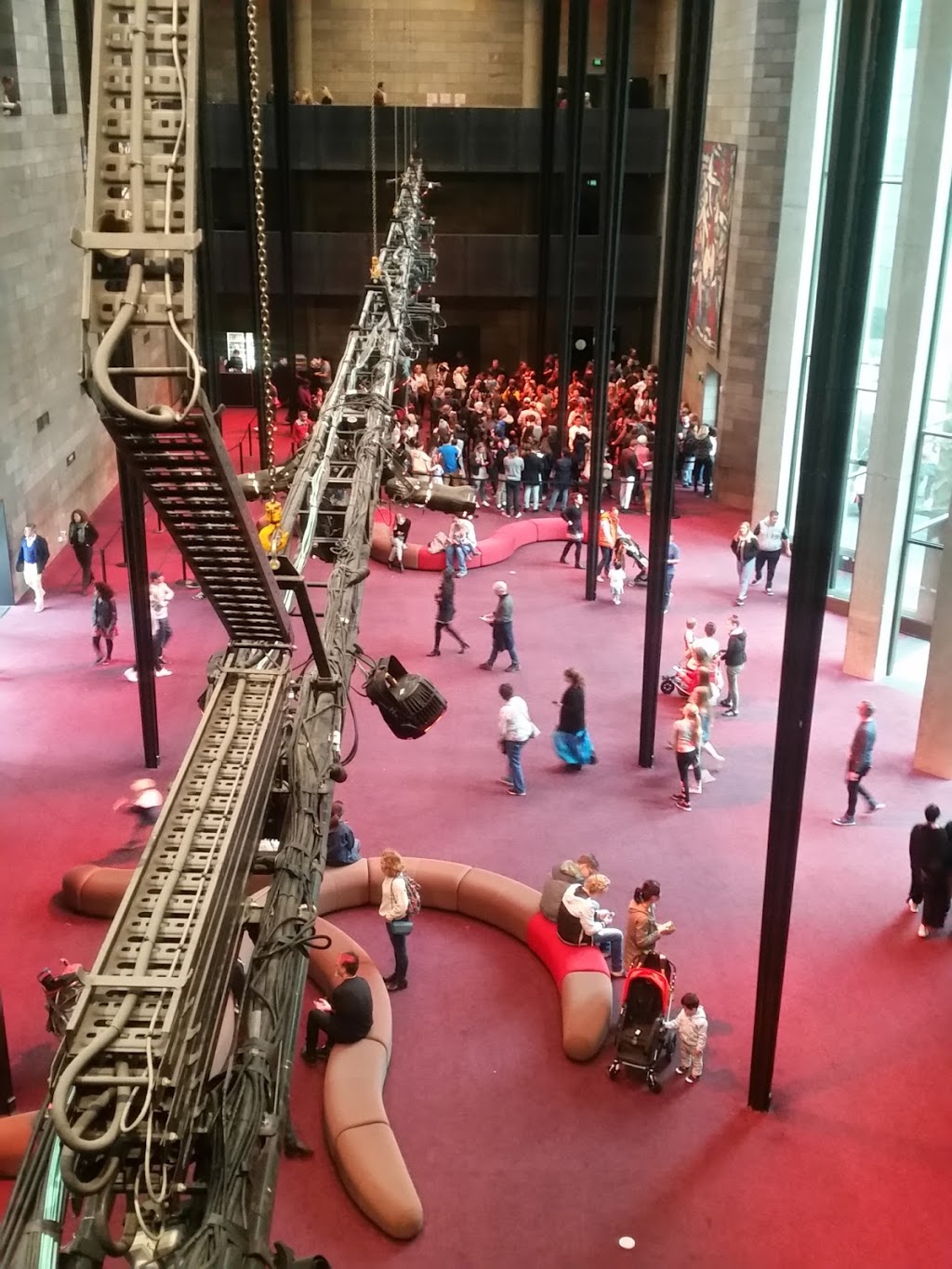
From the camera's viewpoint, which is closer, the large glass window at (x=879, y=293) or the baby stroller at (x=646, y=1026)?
the baby stroller at (x=646, y=1026)

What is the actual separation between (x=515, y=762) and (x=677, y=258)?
5.60 metres

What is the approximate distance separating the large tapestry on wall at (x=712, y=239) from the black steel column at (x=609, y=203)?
25.7 feet

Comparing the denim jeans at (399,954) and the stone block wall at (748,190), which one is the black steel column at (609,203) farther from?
the denim jeans at (399,954)

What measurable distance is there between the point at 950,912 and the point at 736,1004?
9.35ft

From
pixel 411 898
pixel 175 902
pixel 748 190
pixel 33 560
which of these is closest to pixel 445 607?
pixel 33 560

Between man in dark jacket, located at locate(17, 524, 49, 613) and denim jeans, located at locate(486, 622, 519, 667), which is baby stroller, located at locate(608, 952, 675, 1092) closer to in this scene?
denim jeans, located at locate(486, 622, 519, 667)

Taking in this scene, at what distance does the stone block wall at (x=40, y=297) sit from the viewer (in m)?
19.1

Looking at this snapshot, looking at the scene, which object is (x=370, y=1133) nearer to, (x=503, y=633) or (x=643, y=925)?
(x=643, y=925)

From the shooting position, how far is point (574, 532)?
2192 centimetres

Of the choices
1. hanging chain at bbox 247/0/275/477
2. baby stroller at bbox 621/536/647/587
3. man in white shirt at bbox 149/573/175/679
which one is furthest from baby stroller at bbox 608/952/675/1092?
baby stroller at bbox 621/536/647/587

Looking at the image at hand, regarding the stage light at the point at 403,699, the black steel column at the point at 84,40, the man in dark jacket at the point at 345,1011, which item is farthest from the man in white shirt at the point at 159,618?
the stage light at the point at 403,699

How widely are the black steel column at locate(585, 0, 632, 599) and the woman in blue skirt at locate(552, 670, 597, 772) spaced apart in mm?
4924

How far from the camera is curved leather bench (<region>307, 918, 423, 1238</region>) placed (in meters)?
8.13

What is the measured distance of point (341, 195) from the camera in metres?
33.9
